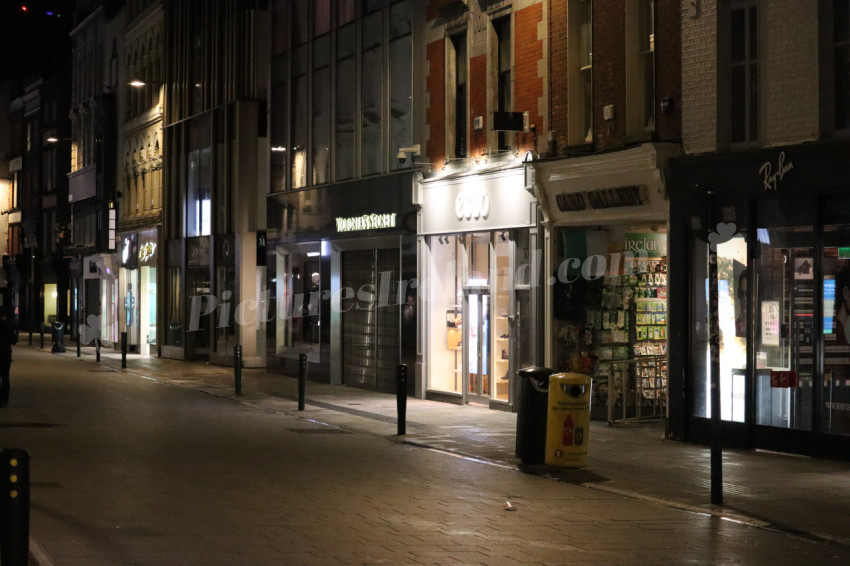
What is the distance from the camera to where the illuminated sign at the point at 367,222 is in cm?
2688

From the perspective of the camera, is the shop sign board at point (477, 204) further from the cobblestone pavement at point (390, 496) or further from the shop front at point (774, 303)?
the shop front at point (774, 303)

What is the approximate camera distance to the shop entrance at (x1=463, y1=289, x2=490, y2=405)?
2356 centimetres

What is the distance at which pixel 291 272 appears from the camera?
1282 inches

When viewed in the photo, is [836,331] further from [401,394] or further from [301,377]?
[301,377]

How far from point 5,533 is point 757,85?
13.0m

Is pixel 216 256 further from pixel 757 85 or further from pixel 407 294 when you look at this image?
pixel 757 85

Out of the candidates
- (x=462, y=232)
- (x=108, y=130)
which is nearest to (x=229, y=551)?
(x=462, y=232)

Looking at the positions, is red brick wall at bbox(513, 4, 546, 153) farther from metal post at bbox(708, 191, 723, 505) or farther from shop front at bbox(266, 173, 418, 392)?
metal post at bbox(708, 191, 723, 505)

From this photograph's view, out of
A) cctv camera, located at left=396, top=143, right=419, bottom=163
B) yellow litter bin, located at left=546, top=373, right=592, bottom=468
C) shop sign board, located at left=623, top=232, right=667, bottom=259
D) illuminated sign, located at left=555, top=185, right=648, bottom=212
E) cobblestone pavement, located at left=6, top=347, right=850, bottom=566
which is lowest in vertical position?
cobblestone pavement, located at left=6, top=347, right=850, bottom=566

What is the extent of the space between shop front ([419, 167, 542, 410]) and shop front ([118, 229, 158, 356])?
21.7 meters

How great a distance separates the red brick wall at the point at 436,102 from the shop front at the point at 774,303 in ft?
26.0

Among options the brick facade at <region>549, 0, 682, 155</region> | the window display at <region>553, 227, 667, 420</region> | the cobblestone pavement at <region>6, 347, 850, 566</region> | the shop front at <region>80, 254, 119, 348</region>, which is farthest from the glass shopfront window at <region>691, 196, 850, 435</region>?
the shop front at <region>80, 254, 119, 348</region>

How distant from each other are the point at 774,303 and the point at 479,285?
26.4 feet

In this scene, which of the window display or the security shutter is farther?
the security shutter
